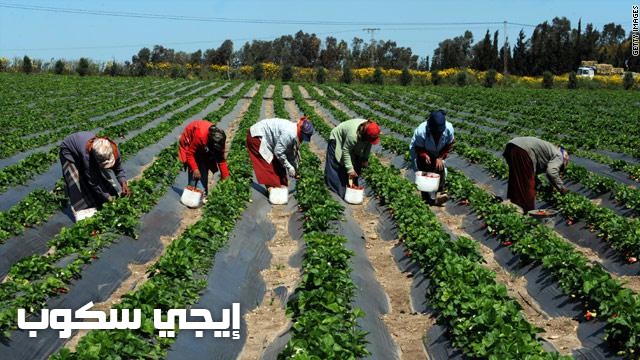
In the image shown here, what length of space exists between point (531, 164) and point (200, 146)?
4891 millimetres

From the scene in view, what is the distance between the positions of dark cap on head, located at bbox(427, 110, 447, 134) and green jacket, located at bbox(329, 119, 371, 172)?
1018 mm

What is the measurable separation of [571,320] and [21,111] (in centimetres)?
2536

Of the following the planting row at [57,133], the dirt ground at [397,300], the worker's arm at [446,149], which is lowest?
the dirt ground at [397,300]

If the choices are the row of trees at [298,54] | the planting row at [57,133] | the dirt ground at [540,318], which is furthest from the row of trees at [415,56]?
the dirt ground at [540,318]

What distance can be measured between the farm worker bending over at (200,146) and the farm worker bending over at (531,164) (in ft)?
14.0

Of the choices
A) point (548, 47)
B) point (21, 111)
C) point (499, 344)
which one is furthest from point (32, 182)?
A: point (548, 47)

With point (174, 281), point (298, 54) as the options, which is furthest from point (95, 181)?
point (298, 54)

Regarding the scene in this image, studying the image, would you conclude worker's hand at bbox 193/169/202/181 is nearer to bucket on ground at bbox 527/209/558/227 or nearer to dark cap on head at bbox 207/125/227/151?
dark cap on head at bbox 207/125/227/151

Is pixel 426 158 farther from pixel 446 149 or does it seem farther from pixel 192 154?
pixel 192 154

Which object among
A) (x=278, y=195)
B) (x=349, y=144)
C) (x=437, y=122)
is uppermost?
(x=437, y=122)

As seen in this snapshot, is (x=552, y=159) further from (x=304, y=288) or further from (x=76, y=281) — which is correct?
(x=76, y=281)

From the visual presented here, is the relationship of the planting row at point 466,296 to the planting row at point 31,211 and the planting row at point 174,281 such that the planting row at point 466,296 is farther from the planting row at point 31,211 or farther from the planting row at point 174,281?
the planting row at point 31,211

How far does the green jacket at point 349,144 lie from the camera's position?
10117mm

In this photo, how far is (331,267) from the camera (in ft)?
22.4
